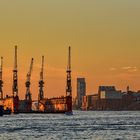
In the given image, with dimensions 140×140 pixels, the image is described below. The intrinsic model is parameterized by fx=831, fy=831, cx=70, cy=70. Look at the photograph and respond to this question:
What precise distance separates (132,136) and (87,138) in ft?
30.6

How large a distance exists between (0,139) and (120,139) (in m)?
19.6

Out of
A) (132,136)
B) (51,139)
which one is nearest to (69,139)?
(51,139)

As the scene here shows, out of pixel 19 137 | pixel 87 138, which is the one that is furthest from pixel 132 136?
pixel 19 137

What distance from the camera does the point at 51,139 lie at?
5443 inches

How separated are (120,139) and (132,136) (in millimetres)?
9504

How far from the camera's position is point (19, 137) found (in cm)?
14288

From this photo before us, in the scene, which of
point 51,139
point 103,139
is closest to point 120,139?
point 103,139

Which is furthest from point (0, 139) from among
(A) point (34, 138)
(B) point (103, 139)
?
(B) point (103, 139)

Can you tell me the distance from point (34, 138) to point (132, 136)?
57.7 ft

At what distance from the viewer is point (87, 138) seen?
459 feet

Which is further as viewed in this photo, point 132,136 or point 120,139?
point 132,136

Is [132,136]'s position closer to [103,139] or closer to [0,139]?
[103,139]

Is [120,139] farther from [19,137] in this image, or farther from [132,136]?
[19,137]

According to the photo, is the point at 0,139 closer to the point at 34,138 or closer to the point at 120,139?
the point at 34,138
